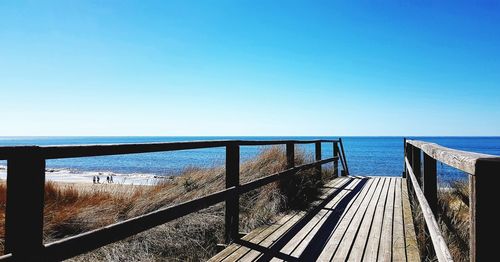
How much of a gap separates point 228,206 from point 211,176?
3.67 metres

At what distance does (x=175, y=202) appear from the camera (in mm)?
6816

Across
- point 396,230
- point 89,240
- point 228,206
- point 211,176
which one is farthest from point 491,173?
point 211,176

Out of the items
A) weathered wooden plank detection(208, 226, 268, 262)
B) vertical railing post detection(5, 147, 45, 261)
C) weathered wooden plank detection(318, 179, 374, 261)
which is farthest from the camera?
weathered wooden plank detection(318, 179, 374, 261)

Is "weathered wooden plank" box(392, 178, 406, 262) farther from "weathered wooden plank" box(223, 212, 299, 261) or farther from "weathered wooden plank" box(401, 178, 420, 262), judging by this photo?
"weathered wooden plank" box(223, 212, 299, 261)

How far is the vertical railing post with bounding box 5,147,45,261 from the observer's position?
179 centimetres

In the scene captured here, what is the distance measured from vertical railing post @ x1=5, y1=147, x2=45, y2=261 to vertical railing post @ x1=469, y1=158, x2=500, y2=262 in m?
1.94

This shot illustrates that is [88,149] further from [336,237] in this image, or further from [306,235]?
[336,237]

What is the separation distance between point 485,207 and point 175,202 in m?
6.03

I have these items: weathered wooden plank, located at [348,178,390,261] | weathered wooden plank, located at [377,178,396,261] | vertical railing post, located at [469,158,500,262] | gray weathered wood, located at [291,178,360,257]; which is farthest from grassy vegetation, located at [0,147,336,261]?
vertical railing post, located at [469,158,500,262]

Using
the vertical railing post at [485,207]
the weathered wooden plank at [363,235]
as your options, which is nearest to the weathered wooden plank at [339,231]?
the weathered wooden plank at [363,235]

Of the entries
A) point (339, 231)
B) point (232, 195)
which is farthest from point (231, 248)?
point (339, 231)

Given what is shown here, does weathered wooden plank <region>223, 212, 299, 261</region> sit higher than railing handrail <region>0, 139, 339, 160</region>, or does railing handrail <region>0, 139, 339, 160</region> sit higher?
railing handrail <region>0, 139, 339, 160</region>

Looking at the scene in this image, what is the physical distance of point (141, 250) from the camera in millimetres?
4398

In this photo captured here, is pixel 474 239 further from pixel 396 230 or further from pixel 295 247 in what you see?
pixel 396 230
